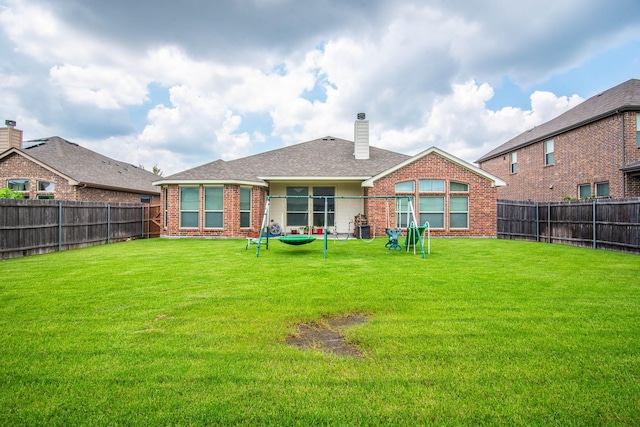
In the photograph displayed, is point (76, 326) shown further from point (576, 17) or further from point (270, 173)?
point (576, 17)

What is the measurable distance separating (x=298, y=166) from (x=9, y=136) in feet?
55.5

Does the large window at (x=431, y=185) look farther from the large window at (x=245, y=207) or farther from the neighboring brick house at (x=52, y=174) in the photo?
the neighboring brick house at (x=52, y=174)

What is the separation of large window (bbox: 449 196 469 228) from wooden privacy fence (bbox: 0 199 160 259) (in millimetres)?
15497

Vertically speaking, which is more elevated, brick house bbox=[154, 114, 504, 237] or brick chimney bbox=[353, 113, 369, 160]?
brick chimney bbox=[353, 113, 369, 160]

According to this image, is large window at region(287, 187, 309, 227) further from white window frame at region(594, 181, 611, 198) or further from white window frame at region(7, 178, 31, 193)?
white window frame at region(7, 178, 31, 193)

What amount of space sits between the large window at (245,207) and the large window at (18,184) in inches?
507

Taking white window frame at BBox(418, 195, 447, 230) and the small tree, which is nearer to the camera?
white window frame at BBox(418, 195, 447, 230)

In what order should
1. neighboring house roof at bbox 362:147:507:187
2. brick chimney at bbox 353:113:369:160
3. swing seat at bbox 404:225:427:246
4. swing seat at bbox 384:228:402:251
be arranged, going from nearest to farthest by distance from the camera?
swing seat at bbox 404:225:427:246 < swing seat at bbox 384:228:402:251 < neighboring house roof at bbox 362:147:507:187 < brick chimney at bbox 353:113:369:160

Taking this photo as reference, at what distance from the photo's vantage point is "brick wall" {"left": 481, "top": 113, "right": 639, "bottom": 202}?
15.9 meters

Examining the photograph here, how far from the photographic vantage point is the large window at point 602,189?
16781 mm

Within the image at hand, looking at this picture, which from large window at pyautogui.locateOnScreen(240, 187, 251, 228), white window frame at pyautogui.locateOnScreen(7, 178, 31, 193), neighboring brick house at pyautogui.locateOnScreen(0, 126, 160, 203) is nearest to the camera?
large window at pyautogui.locateOnScreen(240, 187, 251, 228)

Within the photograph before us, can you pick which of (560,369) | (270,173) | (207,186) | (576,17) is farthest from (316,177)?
(560,369)

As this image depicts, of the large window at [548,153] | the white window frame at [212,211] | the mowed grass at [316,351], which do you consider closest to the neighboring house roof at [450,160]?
the large window at [548,153]

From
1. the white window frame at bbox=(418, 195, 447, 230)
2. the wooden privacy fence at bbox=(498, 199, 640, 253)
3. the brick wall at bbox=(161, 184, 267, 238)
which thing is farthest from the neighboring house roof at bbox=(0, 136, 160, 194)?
the wooden privacy fence at bbox=(498, 199, 640, 253)
